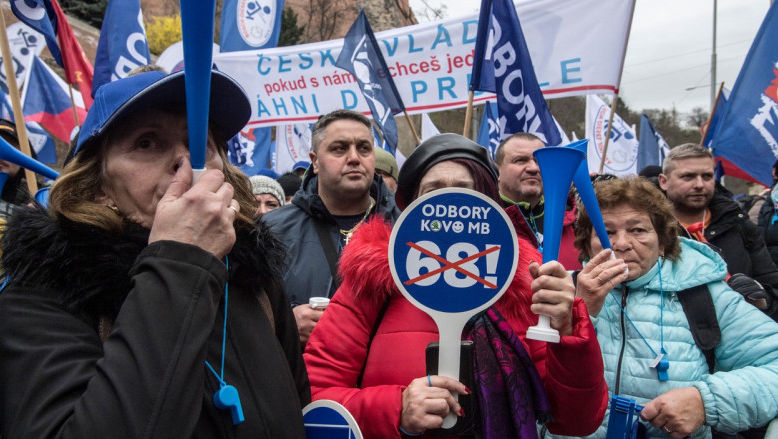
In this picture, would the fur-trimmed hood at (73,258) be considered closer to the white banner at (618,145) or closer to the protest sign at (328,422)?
the protest sign at (328,422)

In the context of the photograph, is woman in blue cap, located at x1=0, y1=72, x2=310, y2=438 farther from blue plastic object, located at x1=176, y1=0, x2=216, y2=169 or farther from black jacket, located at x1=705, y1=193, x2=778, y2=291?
black jacket, located at x1=705, y1=193, x2=778, y2=291

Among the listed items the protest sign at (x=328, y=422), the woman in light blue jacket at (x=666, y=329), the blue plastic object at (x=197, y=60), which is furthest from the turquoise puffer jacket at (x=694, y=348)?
the blue plastic object at (x=197, y=60)

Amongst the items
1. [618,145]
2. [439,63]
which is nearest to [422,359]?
[439,63]

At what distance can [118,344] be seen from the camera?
971mm

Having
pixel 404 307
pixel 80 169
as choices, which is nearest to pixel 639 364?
pixel 404 307

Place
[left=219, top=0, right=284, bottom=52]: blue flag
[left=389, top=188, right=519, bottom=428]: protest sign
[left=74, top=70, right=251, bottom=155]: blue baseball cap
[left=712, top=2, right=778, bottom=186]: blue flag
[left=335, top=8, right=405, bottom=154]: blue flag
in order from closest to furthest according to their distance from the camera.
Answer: [left=74, top=70, right=251, bottom=155]: blue baseball cap
[left=389, top=188, right=519, bottom=428]: protest sign
[left=335, top=8, right=405, bottom=154]: blue flag
[left=712, top=2, right=778, bottom=186]: blue flag
[left=219, top=0, right=284, bottom=52]: blue flag

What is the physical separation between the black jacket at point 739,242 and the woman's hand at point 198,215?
3.57m

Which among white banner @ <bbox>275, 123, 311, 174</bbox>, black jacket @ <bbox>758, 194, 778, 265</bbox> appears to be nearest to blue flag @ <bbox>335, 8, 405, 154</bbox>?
black jacket @ <bbox>758, 194, 778, 265</bbox>

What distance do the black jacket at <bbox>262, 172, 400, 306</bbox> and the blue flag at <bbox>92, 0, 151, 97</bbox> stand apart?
2777 mm

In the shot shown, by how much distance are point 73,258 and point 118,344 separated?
0.23m

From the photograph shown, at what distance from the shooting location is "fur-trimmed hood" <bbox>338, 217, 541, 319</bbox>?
1.58 m

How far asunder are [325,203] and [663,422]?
185cm

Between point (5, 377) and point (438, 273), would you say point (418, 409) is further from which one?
point (5, 377)

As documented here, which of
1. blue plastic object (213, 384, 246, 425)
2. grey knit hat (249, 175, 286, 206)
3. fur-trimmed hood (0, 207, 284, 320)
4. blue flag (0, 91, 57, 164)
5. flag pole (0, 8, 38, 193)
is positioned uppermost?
blue flag (0, 91, 57, 164)
